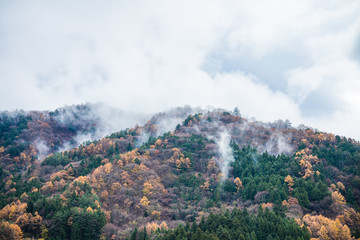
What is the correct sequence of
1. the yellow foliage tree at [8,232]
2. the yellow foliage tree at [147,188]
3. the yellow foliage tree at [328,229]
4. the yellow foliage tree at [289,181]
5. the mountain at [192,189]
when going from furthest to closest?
1. the yellow foliage tree at [147,188]
2. the yellow foliage tree at [289,181]
3. the mountain at [192,189]
4. the yellow foliage tree at [8,232]
5. the yellow foliage tree at [328,229]

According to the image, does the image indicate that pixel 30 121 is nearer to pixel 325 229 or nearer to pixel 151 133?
pixel 151 133

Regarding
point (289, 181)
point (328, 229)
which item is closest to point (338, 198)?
point (289, 181)

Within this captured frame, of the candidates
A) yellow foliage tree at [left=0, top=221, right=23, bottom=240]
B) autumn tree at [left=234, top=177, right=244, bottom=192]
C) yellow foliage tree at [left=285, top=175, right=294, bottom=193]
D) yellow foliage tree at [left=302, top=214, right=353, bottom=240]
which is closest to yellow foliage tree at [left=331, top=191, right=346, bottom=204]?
yellow foliage tree at [left=285, top=175, right=294, bottom=193]

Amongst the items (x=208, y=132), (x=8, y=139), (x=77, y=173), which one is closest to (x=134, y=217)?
(x=77, y=173)

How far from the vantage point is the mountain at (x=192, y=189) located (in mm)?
52156

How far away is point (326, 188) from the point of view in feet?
210

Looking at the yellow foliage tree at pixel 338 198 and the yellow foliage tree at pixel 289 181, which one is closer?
the yellow foliage tree at pixel 338 198

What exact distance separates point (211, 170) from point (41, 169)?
6530 centimetres

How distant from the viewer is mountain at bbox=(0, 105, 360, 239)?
171 feet

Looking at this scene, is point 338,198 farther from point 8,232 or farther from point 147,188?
point 8,232

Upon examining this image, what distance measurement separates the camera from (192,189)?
81875 millimetres

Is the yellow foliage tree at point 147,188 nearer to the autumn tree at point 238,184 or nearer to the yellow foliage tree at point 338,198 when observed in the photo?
the autumn tree at point 238,184

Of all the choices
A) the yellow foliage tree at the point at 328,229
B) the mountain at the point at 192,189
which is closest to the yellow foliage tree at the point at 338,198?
A: the mountain at the point at 192,189

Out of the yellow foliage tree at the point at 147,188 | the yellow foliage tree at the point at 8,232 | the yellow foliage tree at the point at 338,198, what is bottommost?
the yellow foliage tree at the point at 8,232
